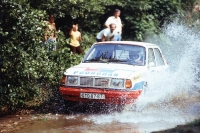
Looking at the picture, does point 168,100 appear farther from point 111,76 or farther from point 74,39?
point 74,39

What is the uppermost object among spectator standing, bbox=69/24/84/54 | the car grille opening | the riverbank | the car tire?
spectator standing, bbox=69/24/84/54

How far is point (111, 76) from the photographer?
9406 mm

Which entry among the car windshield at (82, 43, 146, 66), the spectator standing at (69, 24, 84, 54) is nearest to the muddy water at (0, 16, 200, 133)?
the car windshield at (82, 43, 146, 66)

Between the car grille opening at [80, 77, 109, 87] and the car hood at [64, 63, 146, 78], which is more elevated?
the car hood at [64, 63, 146, 78]

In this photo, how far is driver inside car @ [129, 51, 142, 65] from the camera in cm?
1047

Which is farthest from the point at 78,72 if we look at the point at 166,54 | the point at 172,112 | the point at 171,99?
the point at 166,54

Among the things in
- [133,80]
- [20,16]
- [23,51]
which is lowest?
[133,80]

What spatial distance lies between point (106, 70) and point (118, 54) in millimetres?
1143

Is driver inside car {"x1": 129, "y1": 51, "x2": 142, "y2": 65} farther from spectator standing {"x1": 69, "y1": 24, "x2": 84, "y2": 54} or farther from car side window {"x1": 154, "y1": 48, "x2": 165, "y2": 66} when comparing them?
spectator standing {"x1": 69, "y1": 24, "x2": 84, "y2": 54}

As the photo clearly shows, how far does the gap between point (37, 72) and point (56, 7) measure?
5614 mm

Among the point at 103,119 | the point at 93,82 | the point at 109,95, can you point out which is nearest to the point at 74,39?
the point at 93,82

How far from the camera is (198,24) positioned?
21156 mm

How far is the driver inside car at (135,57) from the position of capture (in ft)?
34.4

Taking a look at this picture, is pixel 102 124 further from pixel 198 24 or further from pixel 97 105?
pixel 198 24
